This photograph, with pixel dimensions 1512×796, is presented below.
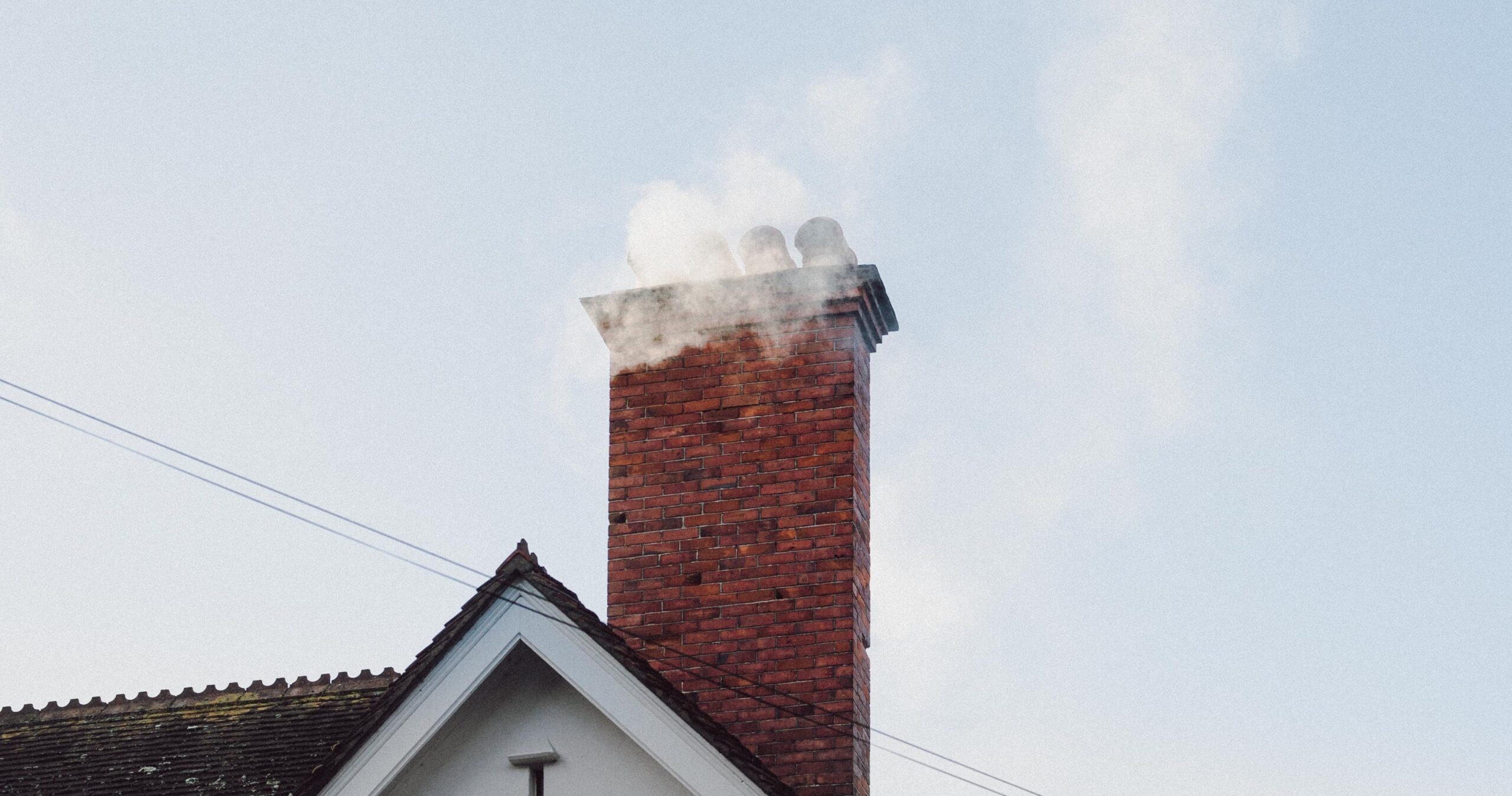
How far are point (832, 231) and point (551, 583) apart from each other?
3.04 meters

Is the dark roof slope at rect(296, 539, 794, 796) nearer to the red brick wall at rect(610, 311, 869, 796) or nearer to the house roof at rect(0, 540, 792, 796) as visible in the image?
the house roof at rect(0, 540, 792, 796)

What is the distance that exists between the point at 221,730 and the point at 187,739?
0.62 ft

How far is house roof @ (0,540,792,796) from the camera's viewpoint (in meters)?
9.46

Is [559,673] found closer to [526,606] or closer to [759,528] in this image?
[526,606]

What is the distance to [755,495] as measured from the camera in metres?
11.1

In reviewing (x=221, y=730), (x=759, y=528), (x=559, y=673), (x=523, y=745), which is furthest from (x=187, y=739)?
(x=759, y=528)

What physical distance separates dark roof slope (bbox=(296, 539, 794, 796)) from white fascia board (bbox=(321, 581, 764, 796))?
0.03 m

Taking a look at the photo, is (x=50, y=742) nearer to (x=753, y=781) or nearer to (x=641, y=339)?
(x=641, y=339)

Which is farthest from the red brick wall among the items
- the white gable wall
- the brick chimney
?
the white gable wall

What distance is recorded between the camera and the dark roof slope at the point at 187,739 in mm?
10938

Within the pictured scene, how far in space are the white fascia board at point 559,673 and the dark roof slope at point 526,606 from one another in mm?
26

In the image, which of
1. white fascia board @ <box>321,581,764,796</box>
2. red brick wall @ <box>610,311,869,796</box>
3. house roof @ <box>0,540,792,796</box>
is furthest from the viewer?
red brick wall @ <box>610,311,869,796</box>

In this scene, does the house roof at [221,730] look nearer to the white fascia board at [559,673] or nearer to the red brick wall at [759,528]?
the white fascia board at [559,673]

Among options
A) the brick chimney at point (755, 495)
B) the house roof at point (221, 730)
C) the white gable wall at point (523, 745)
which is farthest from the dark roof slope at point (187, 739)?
the brick chimney at point (755, 495)
